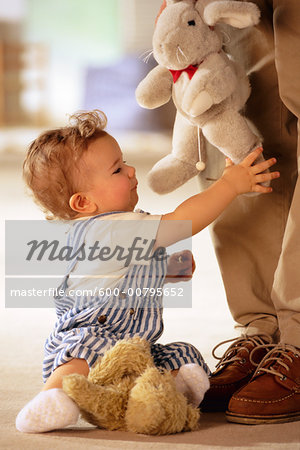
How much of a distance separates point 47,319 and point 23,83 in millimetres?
5536

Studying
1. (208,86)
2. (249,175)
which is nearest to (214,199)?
(249,175)

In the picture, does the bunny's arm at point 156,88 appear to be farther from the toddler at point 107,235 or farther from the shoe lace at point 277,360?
the shoe lace at point 277,360

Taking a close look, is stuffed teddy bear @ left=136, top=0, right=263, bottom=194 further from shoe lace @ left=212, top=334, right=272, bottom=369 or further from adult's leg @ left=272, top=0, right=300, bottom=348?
shoe lace @ left=212, top=334, right=272, bottom=369

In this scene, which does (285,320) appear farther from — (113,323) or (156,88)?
(156,88)

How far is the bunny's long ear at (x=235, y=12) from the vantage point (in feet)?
3.49

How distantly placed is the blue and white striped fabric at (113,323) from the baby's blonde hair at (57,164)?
2.4 inches

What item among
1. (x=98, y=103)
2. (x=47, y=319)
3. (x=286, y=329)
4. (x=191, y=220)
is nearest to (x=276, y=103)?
(x=191, y=220)

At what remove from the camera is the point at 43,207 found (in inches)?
47.1

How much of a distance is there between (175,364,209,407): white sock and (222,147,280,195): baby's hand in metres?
0.28

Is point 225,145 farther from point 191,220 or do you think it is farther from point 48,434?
point 48,434

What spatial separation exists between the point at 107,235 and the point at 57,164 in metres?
0.15

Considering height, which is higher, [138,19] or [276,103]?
[138,19]

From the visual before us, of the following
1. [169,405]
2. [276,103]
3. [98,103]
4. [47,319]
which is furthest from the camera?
[98,103]

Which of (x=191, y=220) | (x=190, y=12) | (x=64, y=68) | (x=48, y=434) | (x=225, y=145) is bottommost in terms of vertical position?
(x=48, y=434)
